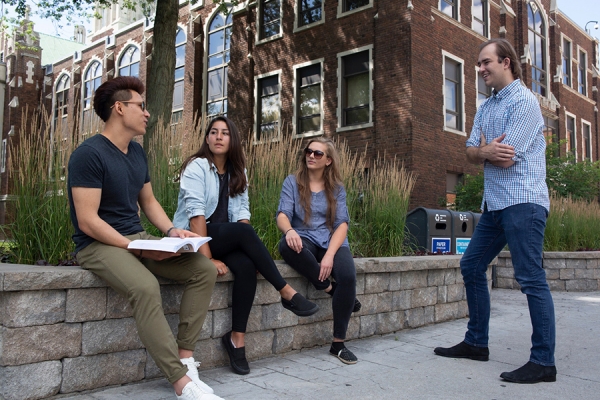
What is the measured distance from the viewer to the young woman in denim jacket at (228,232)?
3.40m

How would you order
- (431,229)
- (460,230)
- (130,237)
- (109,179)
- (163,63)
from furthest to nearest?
(163,63) < (460,230) < (431,229) < (130,237) < (109,179)

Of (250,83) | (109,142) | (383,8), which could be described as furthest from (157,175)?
(250,83)

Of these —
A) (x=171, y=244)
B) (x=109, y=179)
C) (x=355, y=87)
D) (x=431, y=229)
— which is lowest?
(x=171, y=244)

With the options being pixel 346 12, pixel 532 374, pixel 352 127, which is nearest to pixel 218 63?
pixel 346 12

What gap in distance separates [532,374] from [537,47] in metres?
20.7

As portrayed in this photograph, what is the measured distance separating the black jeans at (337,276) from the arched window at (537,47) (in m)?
19.1

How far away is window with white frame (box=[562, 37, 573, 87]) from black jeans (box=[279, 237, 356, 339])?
22.4 m

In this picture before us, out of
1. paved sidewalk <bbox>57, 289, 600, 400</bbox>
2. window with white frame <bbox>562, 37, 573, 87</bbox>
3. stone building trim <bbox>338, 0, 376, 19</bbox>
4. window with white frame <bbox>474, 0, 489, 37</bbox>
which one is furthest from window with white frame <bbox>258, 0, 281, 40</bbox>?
paved sidewalk <bbox>57, 289, 600, 400</bbox>

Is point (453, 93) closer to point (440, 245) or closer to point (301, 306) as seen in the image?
point (440, 245)

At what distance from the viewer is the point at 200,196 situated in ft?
11.7

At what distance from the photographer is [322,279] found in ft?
12.7

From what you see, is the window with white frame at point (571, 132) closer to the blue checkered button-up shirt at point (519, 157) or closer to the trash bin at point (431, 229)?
the trash bin at point (431, 229)

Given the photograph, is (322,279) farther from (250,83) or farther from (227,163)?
(250,83)

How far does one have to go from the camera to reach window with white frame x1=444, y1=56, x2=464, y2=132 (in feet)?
52.6
